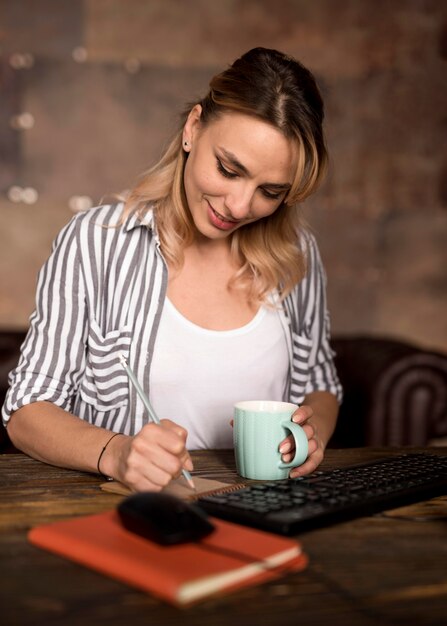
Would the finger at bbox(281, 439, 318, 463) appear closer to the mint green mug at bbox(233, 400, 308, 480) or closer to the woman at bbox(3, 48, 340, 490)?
the mint green mug at bbox(233, 400, 308, 480)

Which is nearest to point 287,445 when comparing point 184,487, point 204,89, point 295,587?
point 184,487

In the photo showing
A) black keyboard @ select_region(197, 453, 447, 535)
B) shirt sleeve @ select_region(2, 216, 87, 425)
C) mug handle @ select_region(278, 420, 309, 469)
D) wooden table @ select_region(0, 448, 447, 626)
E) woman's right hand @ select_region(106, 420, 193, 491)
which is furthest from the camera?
shirt sleeve @ select_region(2, 216, 87, 425)

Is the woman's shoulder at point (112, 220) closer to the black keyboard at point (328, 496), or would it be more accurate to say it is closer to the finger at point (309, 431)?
the finger at point (309, 431)

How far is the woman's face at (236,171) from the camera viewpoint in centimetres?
142

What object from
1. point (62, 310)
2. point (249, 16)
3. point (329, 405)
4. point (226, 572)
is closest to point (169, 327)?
point (62, 310)

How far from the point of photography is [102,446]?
45.9 inches

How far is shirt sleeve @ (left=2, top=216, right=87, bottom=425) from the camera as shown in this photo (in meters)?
1.41

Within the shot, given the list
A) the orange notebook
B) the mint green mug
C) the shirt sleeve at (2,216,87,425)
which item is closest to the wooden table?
the orange notebook

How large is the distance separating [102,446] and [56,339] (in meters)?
0.36

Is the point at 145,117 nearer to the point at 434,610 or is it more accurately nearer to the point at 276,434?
the point at 276,434

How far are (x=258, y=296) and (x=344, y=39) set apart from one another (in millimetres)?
1622

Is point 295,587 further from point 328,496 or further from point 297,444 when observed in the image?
point 297,444

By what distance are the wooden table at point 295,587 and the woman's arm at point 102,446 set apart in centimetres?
9

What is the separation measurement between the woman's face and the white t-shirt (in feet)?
0.70
